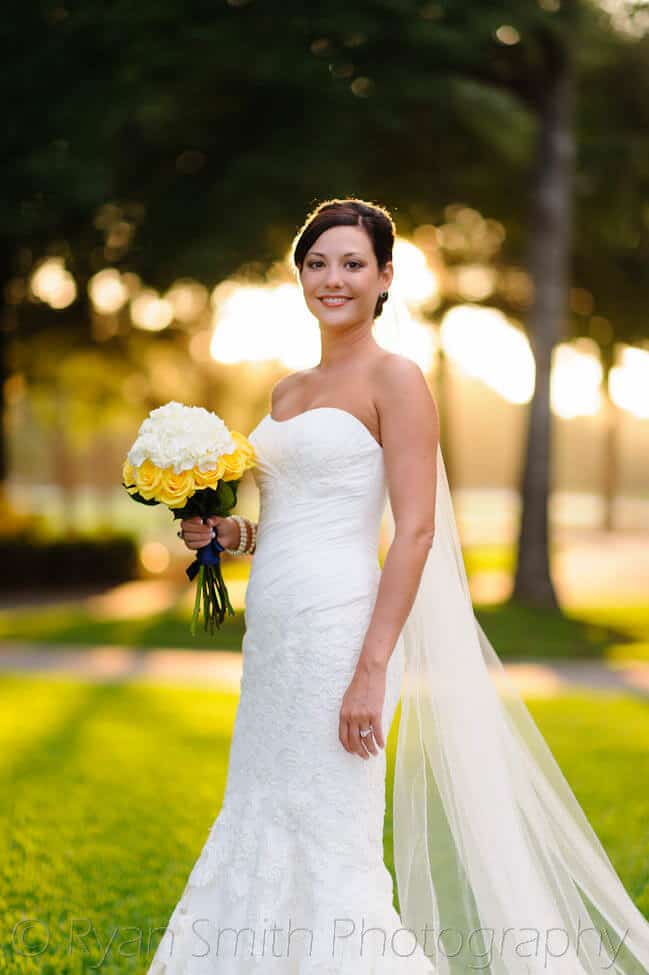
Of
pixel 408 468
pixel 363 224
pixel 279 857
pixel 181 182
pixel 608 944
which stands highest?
pixel 181 182

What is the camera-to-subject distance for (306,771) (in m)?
3.19

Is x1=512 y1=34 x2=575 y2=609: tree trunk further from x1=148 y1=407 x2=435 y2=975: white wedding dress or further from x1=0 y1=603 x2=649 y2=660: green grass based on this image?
x1=148 y1=407 x2=435 y2=975: white wedding dress

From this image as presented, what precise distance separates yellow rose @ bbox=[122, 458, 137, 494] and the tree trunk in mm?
12654

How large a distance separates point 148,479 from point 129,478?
121 millimetres

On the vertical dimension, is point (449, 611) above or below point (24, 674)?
above

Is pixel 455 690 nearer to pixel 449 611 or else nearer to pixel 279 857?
pixel 449 611

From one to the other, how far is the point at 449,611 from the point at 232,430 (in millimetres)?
927

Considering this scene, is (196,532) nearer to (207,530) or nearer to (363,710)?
(207,530)

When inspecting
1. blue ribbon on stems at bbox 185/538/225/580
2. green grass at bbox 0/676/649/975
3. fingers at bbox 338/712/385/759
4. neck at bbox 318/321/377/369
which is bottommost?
green grass at bbox 0/676/649/975

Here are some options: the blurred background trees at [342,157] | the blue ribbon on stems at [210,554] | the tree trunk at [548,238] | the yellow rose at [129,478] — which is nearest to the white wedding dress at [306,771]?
the blue ribbon on stems at [210,554]

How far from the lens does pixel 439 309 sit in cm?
2070

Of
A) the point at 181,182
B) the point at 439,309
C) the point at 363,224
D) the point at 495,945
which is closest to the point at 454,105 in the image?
the point at 181,182

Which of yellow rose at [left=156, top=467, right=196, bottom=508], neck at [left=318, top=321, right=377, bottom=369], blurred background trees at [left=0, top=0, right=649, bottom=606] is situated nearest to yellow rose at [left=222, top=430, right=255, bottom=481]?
yellow rose at [left=156, top=467, right=196, bottom=508]

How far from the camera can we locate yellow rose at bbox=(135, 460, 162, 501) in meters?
3.36
